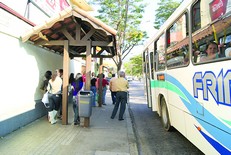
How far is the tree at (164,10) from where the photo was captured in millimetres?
21625

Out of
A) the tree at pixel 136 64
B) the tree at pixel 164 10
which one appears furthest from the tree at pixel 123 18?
the tree at pixel 136 64

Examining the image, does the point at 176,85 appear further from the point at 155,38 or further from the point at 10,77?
the point at 10,77

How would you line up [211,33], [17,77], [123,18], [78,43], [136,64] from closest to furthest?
[211,33]
[17,77]
[78,43]
[123,18]
[136,64]

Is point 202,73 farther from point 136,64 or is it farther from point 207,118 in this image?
point 136,64

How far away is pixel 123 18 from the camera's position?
2173 cm

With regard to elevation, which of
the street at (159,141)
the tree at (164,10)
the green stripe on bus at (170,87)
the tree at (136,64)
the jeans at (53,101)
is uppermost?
the tree at (164,10)

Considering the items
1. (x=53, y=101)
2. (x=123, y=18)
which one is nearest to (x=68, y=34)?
(x=53, y=101)

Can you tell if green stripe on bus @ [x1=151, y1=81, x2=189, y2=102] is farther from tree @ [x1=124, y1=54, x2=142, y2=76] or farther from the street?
tree @ [x1=124, y1=54, x2=142, y2=76]

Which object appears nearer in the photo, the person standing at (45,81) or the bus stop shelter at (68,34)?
the bus stop shelter at (68,34)

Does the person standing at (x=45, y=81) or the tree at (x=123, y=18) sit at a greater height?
the tree at (x=123, y=18)

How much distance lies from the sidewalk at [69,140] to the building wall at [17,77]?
40 cm

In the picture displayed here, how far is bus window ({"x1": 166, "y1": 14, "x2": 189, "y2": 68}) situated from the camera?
15.3ft

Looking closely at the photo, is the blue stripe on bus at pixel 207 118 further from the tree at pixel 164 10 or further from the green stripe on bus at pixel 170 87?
the tree at pixel 164 10

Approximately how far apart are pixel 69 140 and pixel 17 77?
2423 millimetres
